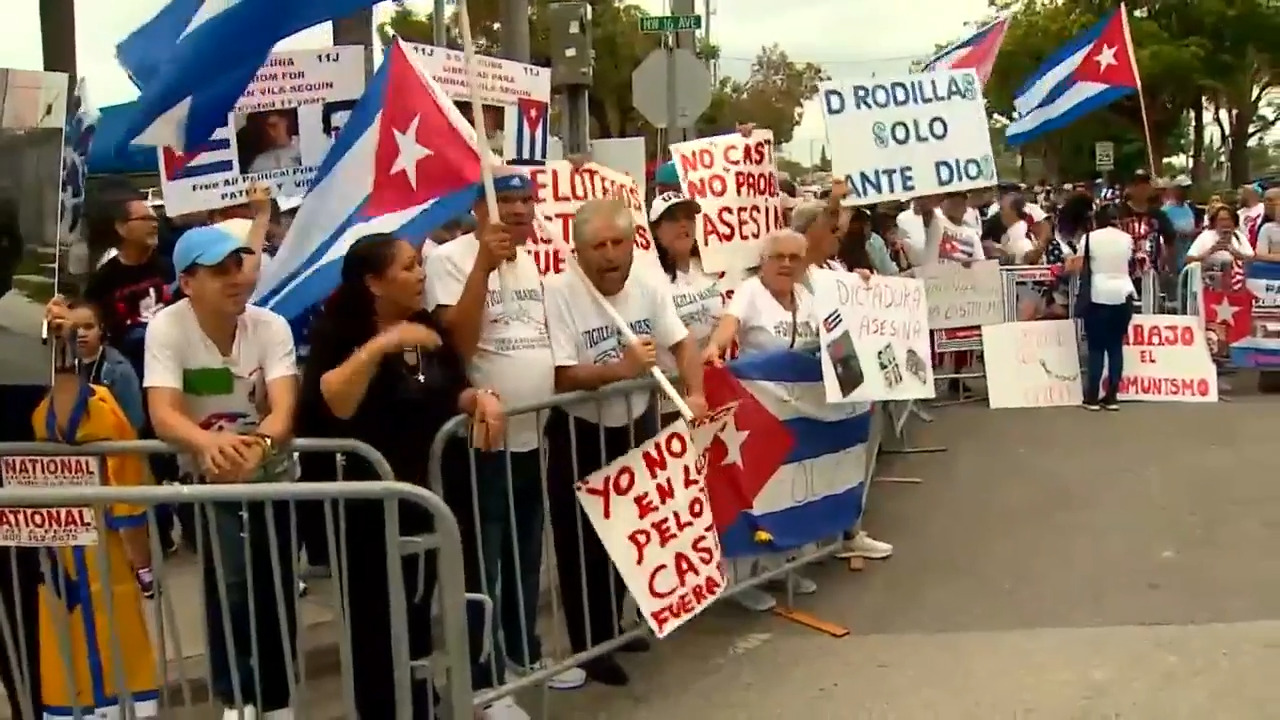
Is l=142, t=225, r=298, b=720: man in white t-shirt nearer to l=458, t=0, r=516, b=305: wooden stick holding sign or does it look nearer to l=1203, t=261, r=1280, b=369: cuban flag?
l=458, t=0, r=516, b=305: wooden stick holding sign

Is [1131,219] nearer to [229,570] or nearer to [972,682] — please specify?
[972,682]

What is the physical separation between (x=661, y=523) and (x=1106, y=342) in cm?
742

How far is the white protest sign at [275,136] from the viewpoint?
628 cm

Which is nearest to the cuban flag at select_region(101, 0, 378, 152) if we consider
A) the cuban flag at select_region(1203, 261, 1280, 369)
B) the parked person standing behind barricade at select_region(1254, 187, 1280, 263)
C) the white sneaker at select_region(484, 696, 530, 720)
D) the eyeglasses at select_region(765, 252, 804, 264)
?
the white sneaker at select_region(484, 696, 530, 720)

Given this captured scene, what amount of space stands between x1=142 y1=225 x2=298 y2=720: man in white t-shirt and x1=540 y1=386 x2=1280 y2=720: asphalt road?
1.17 metres

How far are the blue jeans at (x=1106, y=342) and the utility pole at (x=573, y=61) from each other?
14.9ft

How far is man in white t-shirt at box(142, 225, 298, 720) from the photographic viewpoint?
4.03 meters

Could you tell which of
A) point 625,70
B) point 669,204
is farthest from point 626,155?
point 625,70

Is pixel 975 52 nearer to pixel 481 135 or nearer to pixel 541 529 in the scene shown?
pixel 541 529

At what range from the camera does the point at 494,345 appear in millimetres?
4848

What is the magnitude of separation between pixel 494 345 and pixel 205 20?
149 centimetres

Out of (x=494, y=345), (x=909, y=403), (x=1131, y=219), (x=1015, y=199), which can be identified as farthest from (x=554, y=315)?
(x=1015, y=199)

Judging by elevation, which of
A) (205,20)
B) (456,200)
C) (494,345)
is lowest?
(494,345)

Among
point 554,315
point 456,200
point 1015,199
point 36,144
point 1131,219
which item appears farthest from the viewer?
point 1015,199
